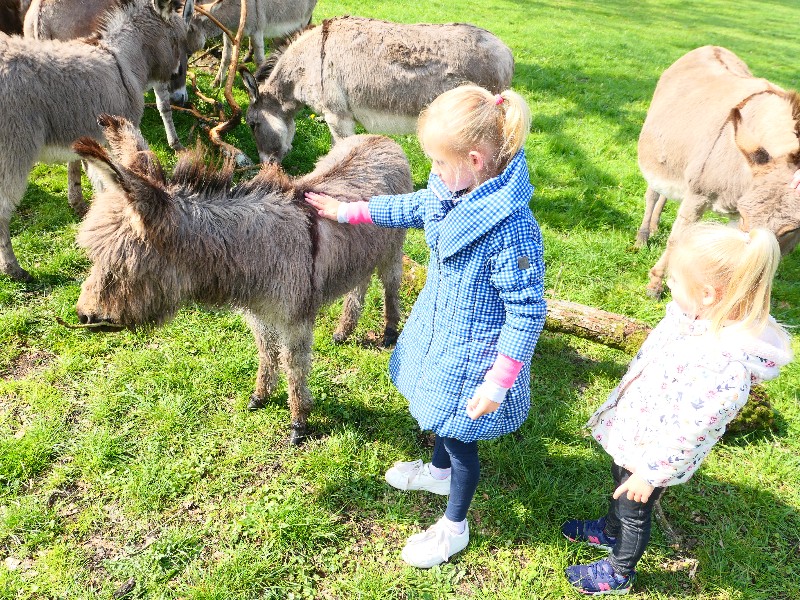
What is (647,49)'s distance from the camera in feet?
43.1

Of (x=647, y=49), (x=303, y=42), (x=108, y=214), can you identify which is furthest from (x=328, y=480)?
(x=647, y=49)

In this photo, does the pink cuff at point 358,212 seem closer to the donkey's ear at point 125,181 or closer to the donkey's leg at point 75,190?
the donkey's ear at point 125,181

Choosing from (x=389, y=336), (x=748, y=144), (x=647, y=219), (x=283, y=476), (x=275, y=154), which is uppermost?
(x=748, y=144)

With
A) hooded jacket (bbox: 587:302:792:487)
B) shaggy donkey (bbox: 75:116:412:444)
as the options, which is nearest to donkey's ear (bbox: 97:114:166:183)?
shaggy donkey (bbox: 75:116:412:444)

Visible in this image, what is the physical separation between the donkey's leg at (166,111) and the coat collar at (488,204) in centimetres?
470

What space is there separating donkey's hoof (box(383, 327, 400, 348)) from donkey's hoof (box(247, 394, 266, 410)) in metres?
1.06

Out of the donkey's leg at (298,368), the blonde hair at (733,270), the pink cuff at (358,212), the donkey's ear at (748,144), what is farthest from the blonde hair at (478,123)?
the donkey's ear at (748,144)

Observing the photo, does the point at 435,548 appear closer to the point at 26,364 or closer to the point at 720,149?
the point at 26,364

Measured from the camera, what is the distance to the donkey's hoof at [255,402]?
348 cm

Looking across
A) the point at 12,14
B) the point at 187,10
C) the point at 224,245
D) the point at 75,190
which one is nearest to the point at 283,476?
the point at 224,245

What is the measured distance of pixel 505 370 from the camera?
Result: 201 centimetres

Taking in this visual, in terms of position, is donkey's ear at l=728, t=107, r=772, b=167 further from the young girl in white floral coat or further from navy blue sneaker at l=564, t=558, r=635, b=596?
navy blue sneaker at l=564, t=558, r=635, b=596

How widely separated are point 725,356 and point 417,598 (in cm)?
182

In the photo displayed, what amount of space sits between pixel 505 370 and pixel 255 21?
779 centimetres
